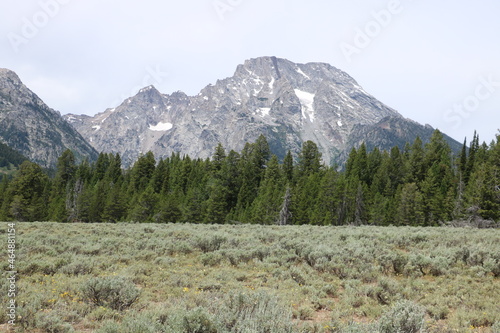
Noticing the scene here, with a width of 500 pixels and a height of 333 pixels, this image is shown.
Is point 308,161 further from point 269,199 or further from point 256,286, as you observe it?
point 256,286

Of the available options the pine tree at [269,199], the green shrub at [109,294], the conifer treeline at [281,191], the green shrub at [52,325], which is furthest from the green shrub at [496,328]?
the pine tree at [269,199]

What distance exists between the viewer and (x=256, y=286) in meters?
9.78

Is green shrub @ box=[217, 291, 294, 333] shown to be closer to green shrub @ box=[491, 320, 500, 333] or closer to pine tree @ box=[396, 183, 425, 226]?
green shrub @ box=[491, 320, 500, 333]

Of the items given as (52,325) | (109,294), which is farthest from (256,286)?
(52,325)

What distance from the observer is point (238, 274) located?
10961 mm

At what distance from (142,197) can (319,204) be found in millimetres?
36408

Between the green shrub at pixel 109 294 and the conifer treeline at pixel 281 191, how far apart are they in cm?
4260

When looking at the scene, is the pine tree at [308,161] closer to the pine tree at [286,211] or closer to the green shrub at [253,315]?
the pine tree at [286,211]

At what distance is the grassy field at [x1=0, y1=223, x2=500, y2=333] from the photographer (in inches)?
246

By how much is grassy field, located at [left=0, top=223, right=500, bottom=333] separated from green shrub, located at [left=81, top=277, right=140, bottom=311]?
30 mm

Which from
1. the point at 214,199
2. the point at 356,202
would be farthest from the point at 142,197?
the point at 356,202

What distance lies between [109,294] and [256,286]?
14.6ft

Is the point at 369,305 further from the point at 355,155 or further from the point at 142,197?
the point at 355,155

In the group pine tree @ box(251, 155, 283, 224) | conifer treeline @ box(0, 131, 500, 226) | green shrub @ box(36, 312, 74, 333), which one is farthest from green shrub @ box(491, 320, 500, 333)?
pine tree @ box(251, 155, 283, 224)
